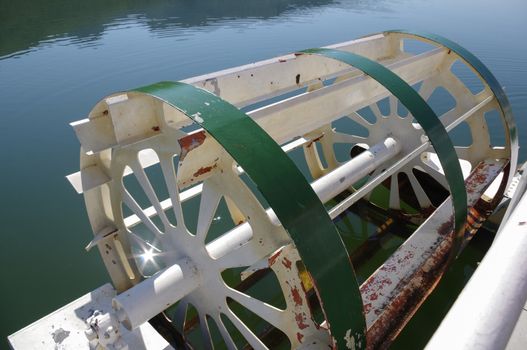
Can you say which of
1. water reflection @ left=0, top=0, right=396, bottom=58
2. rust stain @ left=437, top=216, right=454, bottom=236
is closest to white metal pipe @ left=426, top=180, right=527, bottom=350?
rust stain @ left=437, top=216, right=454, bottom=236

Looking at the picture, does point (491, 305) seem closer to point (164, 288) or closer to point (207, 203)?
point (207, 203)

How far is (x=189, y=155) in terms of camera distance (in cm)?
199

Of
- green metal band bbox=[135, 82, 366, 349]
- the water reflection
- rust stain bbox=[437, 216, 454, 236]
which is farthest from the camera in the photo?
the water reflection

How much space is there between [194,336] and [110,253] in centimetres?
105

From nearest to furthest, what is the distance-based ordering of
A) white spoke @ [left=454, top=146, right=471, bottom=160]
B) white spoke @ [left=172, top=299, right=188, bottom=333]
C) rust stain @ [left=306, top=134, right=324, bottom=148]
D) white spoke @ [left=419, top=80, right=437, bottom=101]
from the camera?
1. white spoke @ [left=172, top=299, right=188, bottom=333]
2. white spoke @ [left=454, top=146, right=471, bottom=160]
3. white spoke @ [left=419, top=80, right=437, bottom=101]
4. rust stain @ [left=306, top=134, right=324, bottom=148]

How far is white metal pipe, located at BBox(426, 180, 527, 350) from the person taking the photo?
Answer: 1110 millimetres

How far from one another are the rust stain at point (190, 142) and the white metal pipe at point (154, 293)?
2.76ft

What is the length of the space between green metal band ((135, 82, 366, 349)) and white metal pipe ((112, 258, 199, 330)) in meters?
0.95

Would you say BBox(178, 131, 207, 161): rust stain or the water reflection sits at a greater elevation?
BBox(178, 131, 207, 161): rust stain

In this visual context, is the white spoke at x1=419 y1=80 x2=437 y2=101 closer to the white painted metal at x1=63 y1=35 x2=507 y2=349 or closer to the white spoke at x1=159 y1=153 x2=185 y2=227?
the white painted metal at x1=63 y1=35 x2=507 y2=349

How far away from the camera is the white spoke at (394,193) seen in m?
4.70

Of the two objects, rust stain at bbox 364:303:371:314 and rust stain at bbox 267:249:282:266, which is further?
rust stain at bbox 364:303:371:314

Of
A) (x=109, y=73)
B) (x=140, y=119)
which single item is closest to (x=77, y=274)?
(x=140, y=119)

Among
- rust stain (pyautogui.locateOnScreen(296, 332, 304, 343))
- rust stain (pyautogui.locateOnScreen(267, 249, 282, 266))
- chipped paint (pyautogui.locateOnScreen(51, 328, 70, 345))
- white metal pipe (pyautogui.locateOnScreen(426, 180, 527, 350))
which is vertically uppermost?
white metal pipe (pyautogui.locateOnScreen(426, 180, 527, 350))
